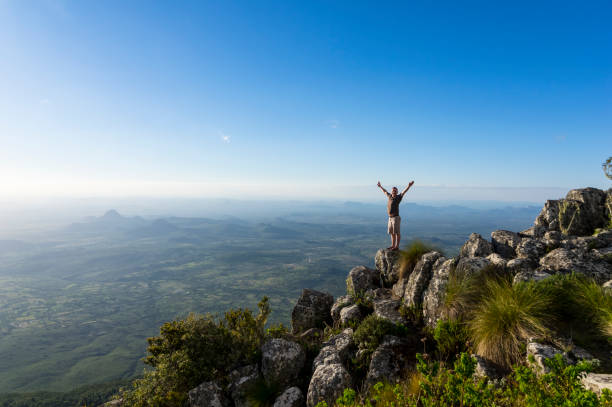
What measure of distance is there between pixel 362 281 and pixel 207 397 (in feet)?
31.5

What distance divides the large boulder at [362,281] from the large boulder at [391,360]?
19.3ft

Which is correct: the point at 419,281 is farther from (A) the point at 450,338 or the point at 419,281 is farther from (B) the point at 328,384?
(B) the point at 328,384

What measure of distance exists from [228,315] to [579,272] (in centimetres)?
1337

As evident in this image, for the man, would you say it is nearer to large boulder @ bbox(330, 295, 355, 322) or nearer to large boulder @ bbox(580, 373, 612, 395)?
large boulder @ bbox(330, 295, 355, 322)

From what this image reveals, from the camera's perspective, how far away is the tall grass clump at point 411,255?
13.6m

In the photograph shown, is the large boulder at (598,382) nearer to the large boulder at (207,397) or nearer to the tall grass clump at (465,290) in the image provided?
the tall grass clump at (465,290)

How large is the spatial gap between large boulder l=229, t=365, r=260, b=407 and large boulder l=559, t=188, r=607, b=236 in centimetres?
1853

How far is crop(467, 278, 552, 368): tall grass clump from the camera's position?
21.6ft

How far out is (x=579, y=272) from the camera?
8633 mm

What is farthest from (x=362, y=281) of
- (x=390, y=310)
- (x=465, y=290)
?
(x=465, y=290)

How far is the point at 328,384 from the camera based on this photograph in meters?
7.51

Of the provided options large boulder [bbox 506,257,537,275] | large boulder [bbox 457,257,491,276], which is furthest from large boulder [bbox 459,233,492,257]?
large boulder [bbox 457,257,491,276]

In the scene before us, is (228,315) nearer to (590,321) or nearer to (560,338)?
(560,338)

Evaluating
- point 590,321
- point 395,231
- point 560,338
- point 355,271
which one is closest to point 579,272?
point 590,321
